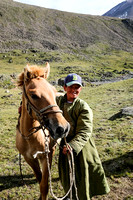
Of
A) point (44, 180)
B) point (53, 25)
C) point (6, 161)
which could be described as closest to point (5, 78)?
point (6, 161)

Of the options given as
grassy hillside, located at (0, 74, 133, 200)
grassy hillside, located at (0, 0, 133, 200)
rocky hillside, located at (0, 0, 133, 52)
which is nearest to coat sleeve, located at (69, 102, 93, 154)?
grassy hillside, located at (0, 0, 133, 200)

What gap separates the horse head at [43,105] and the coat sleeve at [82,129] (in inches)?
13.8

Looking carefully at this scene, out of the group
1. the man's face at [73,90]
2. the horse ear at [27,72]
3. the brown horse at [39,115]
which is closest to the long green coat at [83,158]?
the man's face at [73,90]

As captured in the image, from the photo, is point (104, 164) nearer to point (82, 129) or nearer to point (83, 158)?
point (83, 158)

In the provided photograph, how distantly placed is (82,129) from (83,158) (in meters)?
0.61

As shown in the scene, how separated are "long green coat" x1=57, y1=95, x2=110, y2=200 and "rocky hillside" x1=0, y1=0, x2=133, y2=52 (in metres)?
84.8

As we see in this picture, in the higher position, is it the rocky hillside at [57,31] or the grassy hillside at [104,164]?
the rocky hillside at [57,31]

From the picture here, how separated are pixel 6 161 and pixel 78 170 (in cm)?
422

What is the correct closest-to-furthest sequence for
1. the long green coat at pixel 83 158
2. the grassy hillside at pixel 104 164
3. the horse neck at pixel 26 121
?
1. the long green coat at pixel 83 158
2. the horse neck at pixel 26 121
3. the grassy hillside at pixel 104 164

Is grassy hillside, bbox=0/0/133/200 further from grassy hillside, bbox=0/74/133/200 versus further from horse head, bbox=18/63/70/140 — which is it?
horse head, bbox=18/63/70/140

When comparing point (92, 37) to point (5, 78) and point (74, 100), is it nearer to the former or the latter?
point (5, 78)

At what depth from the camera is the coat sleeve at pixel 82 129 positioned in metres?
2.45

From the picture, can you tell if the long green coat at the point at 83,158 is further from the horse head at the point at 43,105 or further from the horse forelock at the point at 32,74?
the horse forelock at the point at 32,74

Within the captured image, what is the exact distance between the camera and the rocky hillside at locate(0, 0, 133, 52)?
90.1 meters
